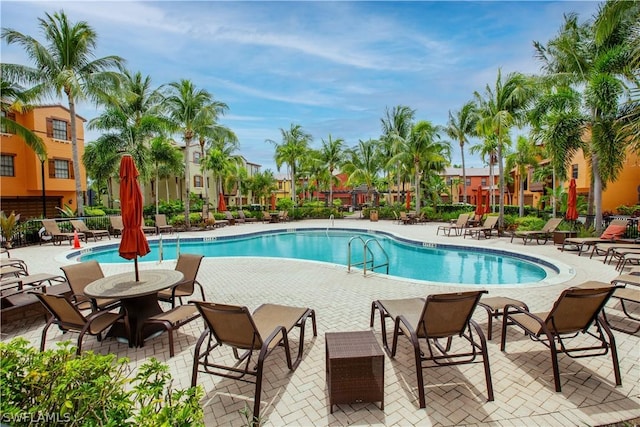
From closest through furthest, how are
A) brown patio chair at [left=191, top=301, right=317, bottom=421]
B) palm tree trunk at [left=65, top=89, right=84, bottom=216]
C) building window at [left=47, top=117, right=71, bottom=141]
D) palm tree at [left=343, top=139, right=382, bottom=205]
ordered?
brown patio chair at [left=191, top=301, right=317, bottom=421] < palm tree trunk at [left=65, top=89, right=84, bottom=216] < building window at [left=47, top=117, right=71, bottom=141] < palm tree at [left=343, top=139, right=382, bottom=205]

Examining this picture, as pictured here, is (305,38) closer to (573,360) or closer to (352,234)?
(573,360)

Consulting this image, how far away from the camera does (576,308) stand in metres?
3.54

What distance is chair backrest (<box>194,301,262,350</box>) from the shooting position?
3.24 metres

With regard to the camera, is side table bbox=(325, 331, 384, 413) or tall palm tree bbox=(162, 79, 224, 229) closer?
side table bbox=(325, 331, 384, 413)

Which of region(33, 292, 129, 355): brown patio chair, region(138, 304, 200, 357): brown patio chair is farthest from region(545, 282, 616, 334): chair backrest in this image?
region(33, 292, 129, 355): brown patio chair

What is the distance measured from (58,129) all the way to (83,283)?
87.3 feet

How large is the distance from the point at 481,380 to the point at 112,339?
4.98 m

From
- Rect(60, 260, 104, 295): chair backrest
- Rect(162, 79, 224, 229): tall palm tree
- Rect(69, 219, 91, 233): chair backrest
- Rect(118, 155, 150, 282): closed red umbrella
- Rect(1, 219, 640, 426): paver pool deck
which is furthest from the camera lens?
Rect(162, 79, 224, 229): tall palm tree

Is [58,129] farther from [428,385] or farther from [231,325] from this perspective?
[428,385]

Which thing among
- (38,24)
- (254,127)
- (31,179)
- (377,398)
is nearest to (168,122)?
(38,24)

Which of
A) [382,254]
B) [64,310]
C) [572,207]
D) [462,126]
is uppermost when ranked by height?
[462,126]

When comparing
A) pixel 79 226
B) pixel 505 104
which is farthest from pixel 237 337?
pixel 505 104

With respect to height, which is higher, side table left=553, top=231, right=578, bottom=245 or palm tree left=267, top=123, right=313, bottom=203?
palm tree left=267, top=123, right=313, bottom=203

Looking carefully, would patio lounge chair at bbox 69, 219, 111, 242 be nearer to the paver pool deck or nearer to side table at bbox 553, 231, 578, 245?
the paver pool deck
